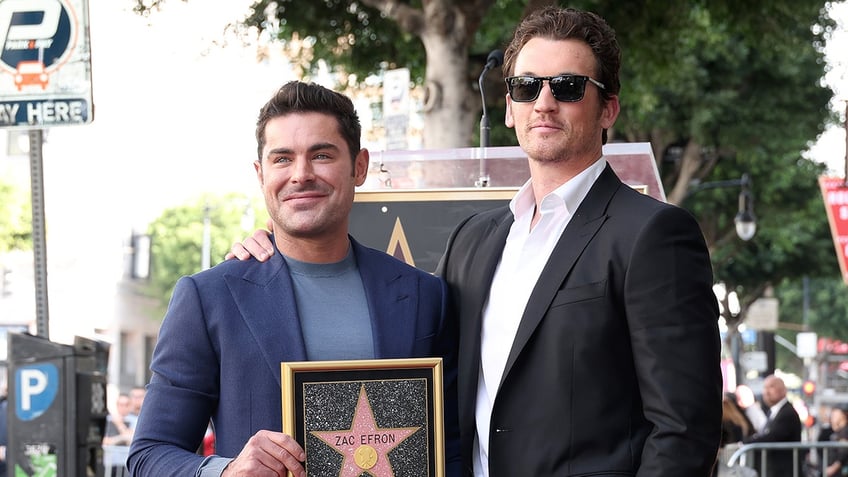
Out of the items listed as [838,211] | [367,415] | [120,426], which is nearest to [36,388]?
[367,415]

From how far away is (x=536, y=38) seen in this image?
3660mm

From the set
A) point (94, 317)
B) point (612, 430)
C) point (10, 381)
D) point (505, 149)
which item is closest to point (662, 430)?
point (612, 430)

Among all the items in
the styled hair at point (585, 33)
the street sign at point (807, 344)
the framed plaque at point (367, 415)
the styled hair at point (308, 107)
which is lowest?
the street sign at point (807, 344)

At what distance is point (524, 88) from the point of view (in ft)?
11.9

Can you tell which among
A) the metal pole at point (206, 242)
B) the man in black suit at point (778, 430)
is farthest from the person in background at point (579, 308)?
the metal pole at point (206, 242)

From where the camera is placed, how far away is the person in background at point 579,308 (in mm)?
3273

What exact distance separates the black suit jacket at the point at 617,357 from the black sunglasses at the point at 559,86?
31cm

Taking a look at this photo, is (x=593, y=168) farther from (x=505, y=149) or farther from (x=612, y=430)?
(x=505, y=149)

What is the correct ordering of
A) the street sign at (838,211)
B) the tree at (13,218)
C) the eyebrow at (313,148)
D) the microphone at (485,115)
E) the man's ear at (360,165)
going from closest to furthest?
1. the eyebrow at (313,148)
2. the man's ear at (360,165)
3. the microphone at (485,115)
4. the street sign at (838,211)
5. the tree at (13,218)

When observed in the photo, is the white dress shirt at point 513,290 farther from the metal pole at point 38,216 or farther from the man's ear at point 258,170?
the metal pole at point 38,216

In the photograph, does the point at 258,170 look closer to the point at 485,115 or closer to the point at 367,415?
the point at 367,415

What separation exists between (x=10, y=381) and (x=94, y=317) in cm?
5157

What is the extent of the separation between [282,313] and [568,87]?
3.30 feet

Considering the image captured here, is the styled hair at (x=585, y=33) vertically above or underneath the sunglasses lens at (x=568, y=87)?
above
